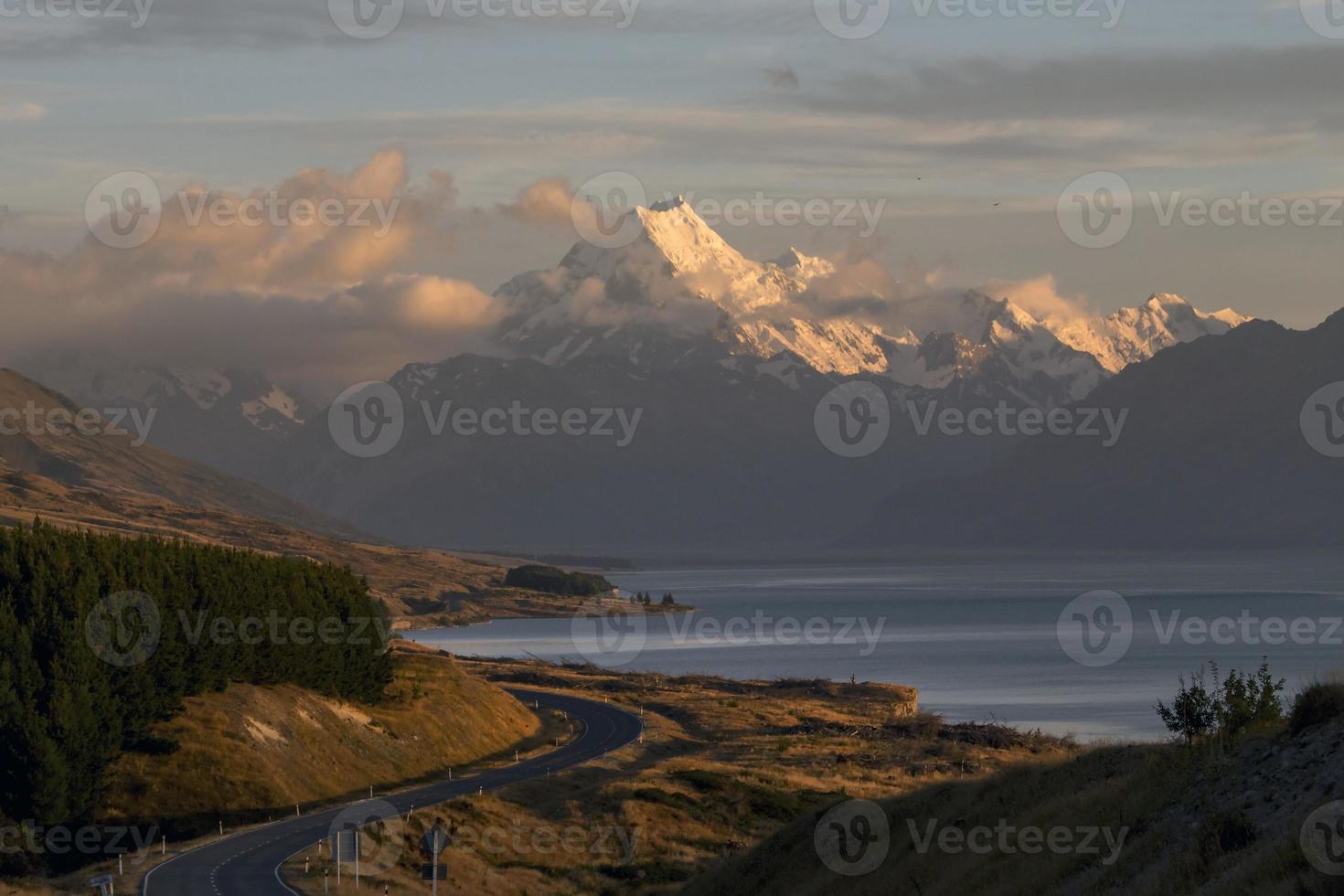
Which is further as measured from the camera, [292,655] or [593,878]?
[292,655]

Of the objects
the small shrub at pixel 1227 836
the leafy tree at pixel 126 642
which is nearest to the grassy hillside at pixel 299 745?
the leafy tree at pixel 126 642

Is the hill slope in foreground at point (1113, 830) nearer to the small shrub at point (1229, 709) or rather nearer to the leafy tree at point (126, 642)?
the small shrub at point (1229, 709)

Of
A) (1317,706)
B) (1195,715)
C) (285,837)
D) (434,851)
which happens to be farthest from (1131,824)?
(285,837)

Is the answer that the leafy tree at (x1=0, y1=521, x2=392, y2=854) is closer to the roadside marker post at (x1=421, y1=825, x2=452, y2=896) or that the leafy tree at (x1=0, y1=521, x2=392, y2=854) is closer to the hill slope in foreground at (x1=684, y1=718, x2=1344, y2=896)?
the roadside marker post at (x1=421, y1=825, x2=452, y2=896)

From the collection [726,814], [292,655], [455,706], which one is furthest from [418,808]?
[455,706]

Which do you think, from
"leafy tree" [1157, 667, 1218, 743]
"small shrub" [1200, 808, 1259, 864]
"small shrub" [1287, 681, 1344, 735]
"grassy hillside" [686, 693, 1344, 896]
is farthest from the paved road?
"small shrub" [1287, 681, 1344, 735]

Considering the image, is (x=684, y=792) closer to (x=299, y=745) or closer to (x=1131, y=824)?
(x=299, y=745)

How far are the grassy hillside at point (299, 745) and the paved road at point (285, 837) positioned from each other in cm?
492

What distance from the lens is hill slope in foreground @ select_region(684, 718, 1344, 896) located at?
25.0m

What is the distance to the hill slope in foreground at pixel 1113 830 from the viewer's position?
82.0 ft

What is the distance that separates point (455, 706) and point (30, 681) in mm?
40337

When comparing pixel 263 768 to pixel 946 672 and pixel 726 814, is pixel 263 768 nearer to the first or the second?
pixel 726 814

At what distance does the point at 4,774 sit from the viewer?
68.6 metres

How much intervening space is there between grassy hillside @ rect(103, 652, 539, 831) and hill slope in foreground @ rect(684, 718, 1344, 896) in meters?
38.4
